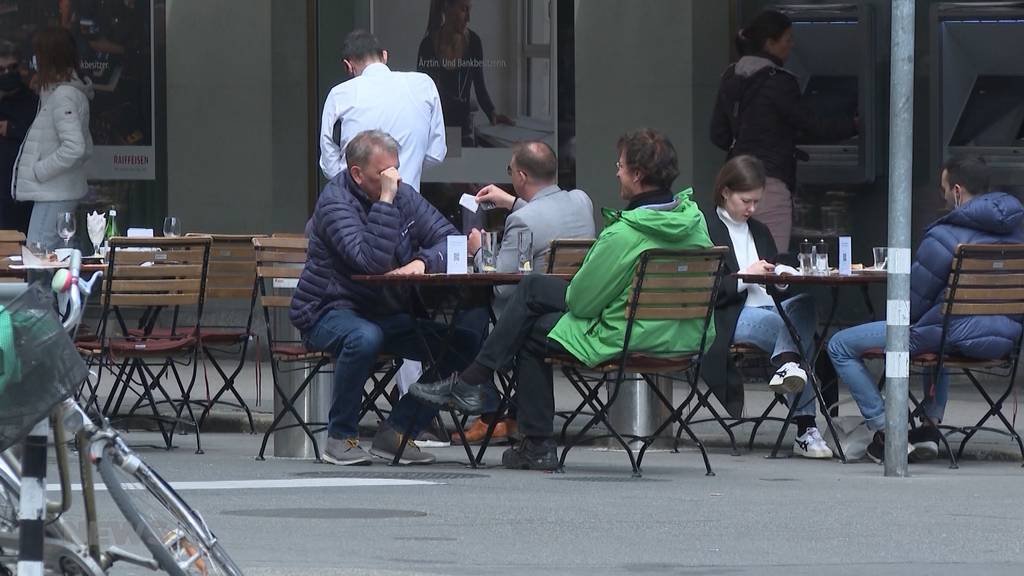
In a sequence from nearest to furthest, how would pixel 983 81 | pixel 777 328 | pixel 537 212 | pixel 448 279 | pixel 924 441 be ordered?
pixel 448 279 < pixel 924 441 < pixel 777 328 < pixel 537 212 < pixel 983 81

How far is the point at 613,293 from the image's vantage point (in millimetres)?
9367

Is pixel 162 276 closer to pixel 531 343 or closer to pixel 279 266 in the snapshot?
pixel 279 266

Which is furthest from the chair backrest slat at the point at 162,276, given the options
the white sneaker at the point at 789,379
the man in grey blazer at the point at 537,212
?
the white sneaker at the point at 789,379

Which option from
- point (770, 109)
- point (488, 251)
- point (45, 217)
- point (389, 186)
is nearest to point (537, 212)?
point (488, 251)

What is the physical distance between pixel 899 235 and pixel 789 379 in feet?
3.58

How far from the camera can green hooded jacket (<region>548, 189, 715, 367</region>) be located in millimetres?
9352

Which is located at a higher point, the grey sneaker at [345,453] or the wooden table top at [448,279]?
the wooden table top at [448,279]

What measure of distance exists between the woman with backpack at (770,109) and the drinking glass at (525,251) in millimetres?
2773

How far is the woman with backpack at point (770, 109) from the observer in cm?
1281

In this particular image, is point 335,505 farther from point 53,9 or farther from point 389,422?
point 53,9

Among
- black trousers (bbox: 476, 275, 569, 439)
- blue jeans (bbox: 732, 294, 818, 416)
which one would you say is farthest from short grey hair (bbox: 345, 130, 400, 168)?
blue jeans (bbox: 732, 294, 818, 416)

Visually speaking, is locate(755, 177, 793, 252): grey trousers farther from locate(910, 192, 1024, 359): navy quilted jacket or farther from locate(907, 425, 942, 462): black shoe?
locate(910, 192, 1024, 359): navy quilted jacket

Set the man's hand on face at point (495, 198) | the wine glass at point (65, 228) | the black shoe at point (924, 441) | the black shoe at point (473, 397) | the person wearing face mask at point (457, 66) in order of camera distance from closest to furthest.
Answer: the black shoe at point (473, 397)
the black shoe at point (924, 441)
the man's hand on face at point (495, 198)
the wine glass at point (65, 228)
the person wearing face mask at point (457, 66)

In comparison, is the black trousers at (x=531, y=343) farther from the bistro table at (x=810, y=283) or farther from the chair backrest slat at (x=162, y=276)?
the chair backrest slat at (x=162, y=276)
